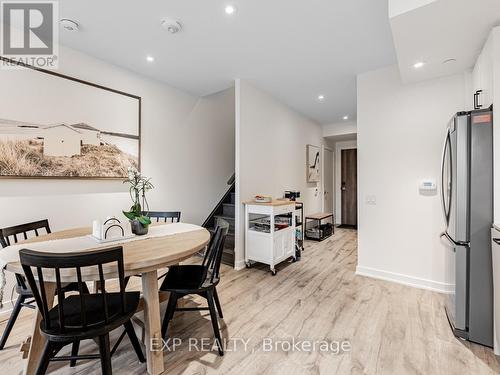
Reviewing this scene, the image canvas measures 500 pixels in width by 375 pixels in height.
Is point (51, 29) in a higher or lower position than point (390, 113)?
higher

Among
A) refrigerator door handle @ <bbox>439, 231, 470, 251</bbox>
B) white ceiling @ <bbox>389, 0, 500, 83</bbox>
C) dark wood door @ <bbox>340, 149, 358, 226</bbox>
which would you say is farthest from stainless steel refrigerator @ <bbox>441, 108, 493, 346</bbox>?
dark wood door @ <bbox>340, 149, 358, 226</bbox>

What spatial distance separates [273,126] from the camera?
421 centimetres

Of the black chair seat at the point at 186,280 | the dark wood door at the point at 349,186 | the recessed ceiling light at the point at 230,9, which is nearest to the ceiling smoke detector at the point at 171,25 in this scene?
the recessed ceiling light at the point at 230,9

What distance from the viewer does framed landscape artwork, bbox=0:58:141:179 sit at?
2.25 metres

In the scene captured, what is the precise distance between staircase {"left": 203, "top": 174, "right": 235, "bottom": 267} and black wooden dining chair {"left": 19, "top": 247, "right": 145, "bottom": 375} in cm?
225

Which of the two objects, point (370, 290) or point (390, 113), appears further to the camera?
point (390, 113)

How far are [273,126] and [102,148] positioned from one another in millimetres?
2636

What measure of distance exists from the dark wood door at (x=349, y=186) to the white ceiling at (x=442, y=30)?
4.37 meters

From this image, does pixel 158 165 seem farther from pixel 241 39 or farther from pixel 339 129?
pixel 339 129

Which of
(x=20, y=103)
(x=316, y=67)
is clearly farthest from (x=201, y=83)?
(x=20, y=103)

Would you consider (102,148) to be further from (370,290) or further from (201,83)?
(370,290)

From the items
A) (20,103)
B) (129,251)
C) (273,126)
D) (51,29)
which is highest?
(51,29)

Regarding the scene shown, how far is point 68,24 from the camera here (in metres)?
2.24

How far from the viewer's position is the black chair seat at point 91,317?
1191mm
